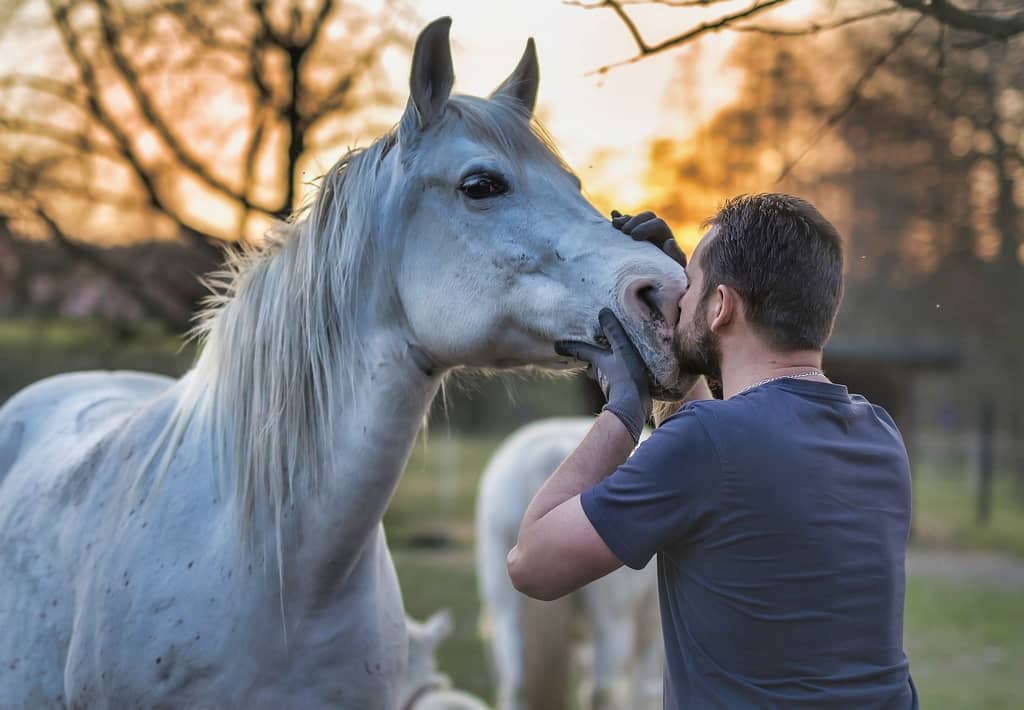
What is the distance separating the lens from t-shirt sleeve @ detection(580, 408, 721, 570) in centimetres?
144

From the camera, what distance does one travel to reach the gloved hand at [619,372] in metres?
1.58

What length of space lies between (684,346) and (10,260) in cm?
589

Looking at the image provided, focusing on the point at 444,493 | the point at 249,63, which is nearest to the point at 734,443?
the point at 249,63

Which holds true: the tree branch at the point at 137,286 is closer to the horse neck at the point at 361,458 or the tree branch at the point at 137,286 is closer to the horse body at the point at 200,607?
the horse body at the point at 200,607

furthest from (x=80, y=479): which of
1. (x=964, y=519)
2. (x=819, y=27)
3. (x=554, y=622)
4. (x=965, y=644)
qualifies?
(x=964, y=519)

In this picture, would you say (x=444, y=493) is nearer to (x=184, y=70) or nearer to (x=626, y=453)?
(x=184, y=70)

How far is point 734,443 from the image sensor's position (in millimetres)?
1429

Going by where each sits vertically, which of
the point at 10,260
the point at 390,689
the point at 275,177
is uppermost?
the point at 275,177

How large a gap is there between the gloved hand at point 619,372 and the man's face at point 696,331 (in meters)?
0.08

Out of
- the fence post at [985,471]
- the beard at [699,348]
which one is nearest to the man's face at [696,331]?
the beard at [699,348]

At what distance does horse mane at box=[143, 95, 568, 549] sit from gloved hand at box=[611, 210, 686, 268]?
273mm

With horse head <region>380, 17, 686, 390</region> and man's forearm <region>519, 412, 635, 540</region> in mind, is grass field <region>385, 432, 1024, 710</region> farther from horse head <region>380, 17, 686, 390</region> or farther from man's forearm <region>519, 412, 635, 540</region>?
man's forearm <region>519, 412, 635, 540</region>

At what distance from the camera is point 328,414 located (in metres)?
2.03

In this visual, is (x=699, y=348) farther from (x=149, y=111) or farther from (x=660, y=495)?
(x=149, y=111)
